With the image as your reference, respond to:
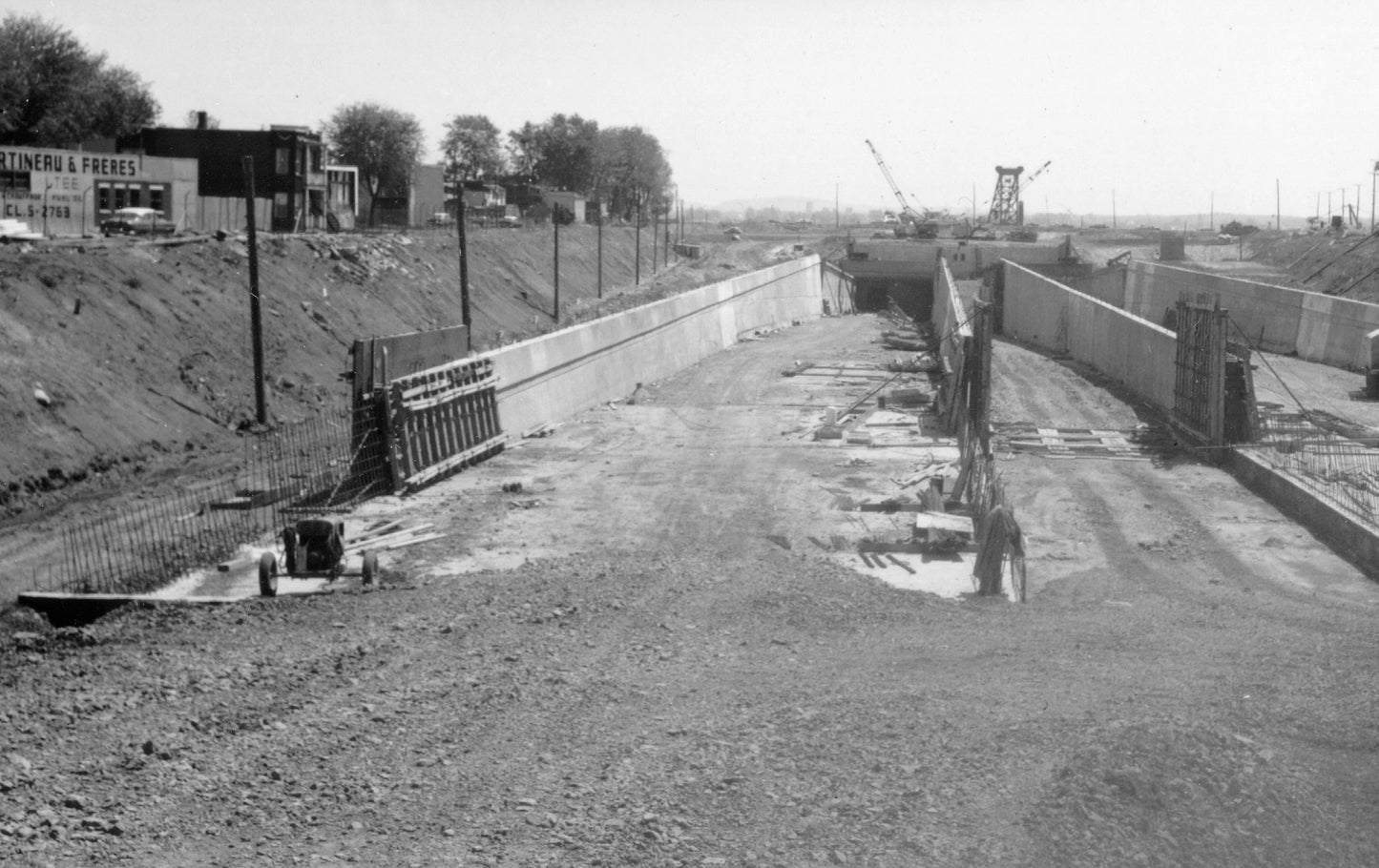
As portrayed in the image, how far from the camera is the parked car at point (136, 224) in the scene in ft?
153

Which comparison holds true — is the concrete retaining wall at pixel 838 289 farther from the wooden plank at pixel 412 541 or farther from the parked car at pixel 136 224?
the wooden plank at pixel 412 541

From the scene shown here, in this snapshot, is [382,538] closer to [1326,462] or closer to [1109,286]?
[1326,462]

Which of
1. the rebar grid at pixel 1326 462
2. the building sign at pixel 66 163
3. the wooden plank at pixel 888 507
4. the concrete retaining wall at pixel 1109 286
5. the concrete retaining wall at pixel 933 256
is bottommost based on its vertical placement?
the wooden plank at pixel 888 507

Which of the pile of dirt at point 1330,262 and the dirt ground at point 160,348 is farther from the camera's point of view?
the pile of dirt at point 1330,262

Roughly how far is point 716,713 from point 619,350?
25596 millimetres

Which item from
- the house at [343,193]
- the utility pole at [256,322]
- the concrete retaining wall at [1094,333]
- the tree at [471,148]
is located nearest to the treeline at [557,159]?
the tree at [471,148]

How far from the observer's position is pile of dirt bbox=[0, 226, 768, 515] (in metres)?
24.5

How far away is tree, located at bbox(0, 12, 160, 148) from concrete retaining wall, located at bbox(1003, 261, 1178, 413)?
51.9m

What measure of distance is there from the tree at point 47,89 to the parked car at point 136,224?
1046 inches

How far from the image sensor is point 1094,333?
135 feet

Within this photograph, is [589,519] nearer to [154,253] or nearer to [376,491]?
[376,491]

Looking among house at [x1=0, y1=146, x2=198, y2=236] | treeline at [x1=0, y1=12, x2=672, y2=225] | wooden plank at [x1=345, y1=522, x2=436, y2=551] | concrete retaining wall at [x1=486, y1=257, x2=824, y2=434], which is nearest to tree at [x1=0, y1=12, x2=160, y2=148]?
treeline at [x1=0, y1=12, x2=672, y2=225]

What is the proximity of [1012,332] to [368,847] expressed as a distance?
5605 centimetres

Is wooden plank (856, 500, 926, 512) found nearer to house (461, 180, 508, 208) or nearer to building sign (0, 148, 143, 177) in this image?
building sign (0, 148, 143, 177)
